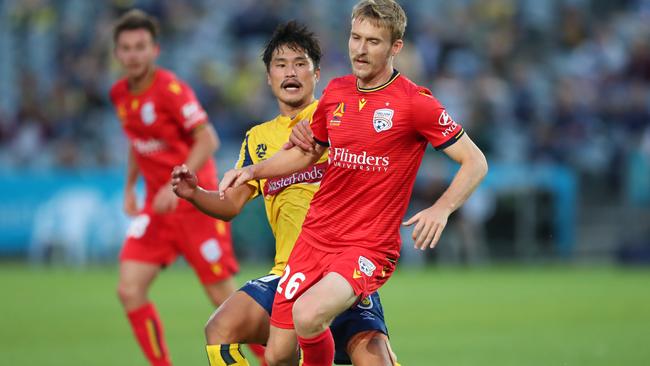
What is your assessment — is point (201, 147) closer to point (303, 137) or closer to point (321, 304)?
point (303, 137)

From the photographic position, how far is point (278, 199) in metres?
7.17

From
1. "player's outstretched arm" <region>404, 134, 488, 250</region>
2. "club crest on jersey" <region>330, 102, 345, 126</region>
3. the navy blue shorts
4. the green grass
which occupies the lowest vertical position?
the green grass

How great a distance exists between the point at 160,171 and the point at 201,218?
1.83 ft

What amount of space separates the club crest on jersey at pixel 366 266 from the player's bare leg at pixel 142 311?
3017 mm

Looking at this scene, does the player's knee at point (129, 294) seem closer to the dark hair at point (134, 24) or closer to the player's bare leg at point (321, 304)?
the dark hair at point (134, 24)

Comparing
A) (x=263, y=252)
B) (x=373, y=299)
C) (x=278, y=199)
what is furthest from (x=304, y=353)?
(x=263, y=252)

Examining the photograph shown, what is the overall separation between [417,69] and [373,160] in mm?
14811

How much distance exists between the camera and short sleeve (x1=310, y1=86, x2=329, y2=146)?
21.7 feet

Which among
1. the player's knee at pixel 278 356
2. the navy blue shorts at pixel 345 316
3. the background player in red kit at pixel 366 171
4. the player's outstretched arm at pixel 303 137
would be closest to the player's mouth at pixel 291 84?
the player's outstretched arm at pixel 303 137

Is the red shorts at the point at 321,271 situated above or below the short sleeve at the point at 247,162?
below

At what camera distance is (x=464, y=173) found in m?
6.20

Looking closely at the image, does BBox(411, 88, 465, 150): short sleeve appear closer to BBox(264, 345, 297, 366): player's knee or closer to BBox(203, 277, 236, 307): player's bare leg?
BBox(264, 345, 297, 366): player's knee

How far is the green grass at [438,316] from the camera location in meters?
10.3

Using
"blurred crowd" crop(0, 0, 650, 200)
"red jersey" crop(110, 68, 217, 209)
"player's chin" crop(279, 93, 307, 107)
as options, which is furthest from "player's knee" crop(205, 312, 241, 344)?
"blurred crowd" crop(0, 0, 650, 200)
